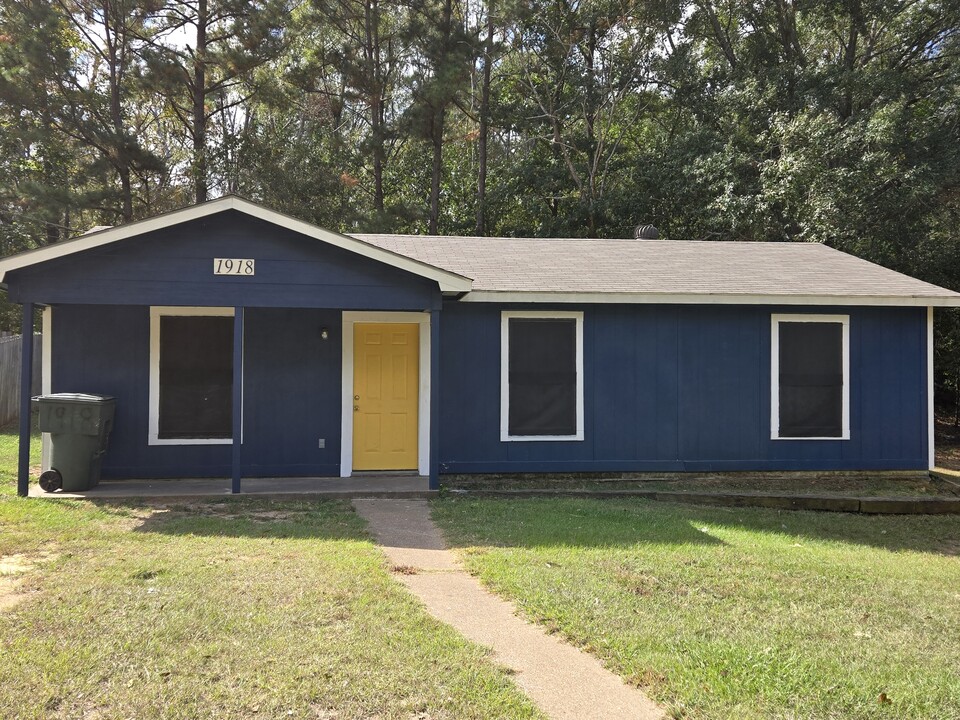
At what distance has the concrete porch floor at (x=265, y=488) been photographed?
916 cm

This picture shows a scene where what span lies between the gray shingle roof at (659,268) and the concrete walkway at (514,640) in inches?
166

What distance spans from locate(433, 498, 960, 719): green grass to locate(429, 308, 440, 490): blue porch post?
1.71 ft

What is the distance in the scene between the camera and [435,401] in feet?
31.1

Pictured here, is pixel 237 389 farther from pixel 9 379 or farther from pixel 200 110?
pixel 200 110

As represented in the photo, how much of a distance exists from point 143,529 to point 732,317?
25.4 ft

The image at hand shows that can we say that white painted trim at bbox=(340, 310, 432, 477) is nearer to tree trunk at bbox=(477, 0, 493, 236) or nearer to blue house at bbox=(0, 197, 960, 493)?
blue house at bbox=(0, 197, 960, 493)

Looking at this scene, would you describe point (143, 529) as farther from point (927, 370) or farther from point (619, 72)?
point (619, 72)

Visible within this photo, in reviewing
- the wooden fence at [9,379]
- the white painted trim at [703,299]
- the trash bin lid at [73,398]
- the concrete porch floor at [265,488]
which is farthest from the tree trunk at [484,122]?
the trash bin lid at [73,398]

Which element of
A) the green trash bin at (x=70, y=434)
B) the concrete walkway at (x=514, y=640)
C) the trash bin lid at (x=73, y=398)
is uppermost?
the trash bin lid at (x=73, y=398)

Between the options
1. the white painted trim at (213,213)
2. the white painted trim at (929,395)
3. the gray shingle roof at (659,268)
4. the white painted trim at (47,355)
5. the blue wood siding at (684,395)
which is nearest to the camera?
the white painted trim at (213,213)

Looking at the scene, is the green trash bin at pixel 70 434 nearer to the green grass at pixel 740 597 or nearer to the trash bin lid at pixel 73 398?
the trash bin lid at pixel 73 398

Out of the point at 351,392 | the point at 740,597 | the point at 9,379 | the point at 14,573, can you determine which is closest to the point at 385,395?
the point at 351,392

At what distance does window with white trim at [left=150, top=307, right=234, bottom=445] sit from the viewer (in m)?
10.2

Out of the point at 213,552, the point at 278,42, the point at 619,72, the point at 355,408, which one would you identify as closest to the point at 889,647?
the point at 213,552
